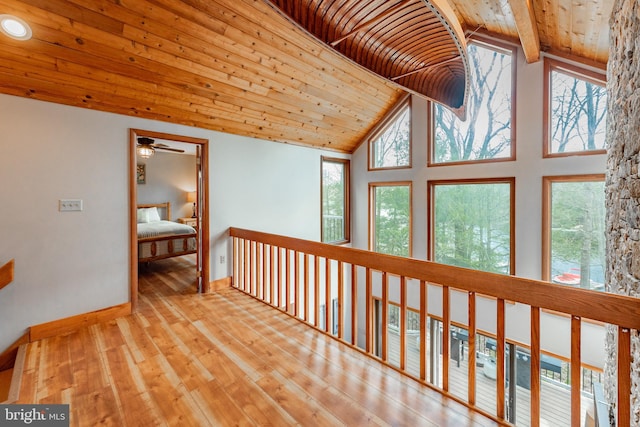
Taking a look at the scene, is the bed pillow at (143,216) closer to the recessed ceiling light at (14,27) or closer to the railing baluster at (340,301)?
the recessed ceiling light at (14,27)

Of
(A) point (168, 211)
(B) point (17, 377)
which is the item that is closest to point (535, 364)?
(B) point (17, 377)

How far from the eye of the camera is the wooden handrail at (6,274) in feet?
7.62

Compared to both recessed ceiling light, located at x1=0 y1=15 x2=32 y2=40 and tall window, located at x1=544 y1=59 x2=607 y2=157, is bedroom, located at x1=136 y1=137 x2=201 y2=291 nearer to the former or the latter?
recessed ceiling light, located at x1=0 y1=15 x2=32 y2=40

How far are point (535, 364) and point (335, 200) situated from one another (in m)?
4.64

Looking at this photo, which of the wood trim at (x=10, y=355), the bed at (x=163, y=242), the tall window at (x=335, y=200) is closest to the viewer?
the wood trim at (x=10, y=355)

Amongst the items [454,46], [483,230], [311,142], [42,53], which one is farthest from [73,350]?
[483,230]

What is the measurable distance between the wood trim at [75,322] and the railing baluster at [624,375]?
13.2ft

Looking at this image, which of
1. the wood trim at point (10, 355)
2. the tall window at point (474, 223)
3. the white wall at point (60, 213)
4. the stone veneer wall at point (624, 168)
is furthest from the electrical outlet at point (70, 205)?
the tall window at point (474, 223)

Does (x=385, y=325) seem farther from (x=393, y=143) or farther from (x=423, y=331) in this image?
(x=393, y=143)

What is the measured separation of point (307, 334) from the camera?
9.05 ft

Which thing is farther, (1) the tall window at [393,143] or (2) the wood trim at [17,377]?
(1) the tall window at [393,143]

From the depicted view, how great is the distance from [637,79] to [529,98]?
2609 mm

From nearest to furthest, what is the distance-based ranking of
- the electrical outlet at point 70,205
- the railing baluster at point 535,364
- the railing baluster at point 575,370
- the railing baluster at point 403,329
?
the railing baluster at point 575,370, the railing baluster at point 535,364, the railing baluster at point 403,329, the electrical outlet at point 70,205

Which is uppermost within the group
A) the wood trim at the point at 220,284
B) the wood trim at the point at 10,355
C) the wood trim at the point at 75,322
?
the wood trim at the point at 220,284
